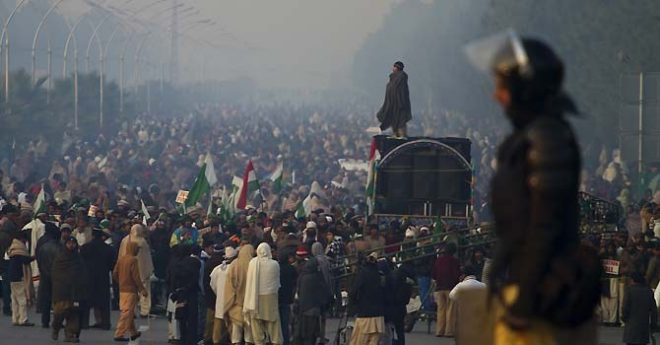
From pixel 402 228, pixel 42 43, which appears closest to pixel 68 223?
pixel 402 228

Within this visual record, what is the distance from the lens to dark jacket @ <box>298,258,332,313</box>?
770 inches

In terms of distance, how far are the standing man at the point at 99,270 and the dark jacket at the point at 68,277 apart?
88 cm

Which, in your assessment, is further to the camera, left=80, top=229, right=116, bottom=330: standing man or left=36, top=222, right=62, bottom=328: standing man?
left=36, top=222, right=62, bottom=328: standing man

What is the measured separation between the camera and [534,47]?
16.9 ft

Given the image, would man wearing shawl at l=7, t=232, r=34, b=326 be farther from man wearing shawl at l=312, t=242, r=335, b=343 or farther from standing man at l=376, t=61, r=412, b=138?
standing man at l=376, t=61, r=412, b=138

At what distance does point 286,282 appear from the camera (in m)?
20.0

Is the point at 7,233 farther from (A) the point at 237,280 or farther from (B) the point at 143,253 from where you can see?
(A) the point at 237,280

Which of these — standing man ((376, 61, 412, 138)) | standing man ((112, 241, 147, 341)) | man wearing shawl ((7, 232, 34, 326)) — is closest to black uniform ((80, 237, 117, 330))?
man wearing shawl ((7, 232, 34, 326))

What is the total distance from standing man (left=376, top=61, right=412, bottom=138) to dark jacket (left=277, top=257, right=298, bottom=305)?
10493 millimetres

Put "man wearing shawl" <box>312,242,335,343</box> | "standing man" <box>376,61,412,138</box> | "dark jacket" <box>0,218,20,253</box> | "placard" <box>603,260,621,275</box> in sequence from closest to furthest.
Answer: "man wearing shawl" <box>312,242,335,343</box>, "placard" <box>603,260,621,275</box>, "dark jacket" <box>0,218,20,253</box>, "standing man" <box>376,61,412,138</box>

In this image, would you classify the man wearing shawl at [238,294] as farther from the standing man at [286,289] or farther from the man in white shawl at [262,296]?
the standing man at [286,289]

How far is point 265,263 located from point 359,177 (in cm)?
3611

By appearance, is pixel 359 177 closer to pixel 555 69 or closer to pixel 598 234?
pixel 598 234

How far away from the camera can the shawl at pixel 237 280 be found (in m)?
19.3
